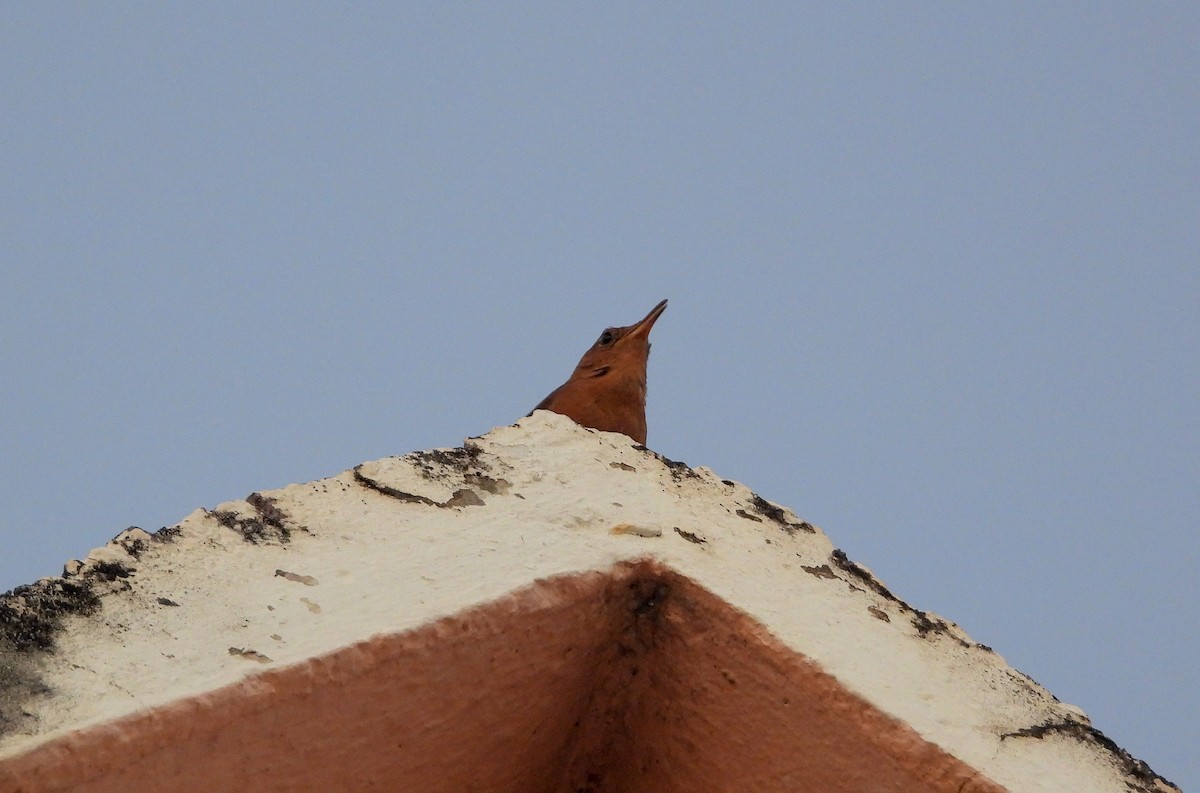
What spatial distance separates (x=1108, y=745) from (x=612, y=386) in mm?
3783

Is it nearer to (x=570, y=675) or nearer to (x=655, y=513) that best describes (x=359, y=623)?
(x=570, y=675)

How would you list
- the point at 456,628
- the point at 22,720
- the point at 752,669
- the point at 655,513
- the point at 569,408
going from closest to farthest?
the point at 22,720 → the point at 456,628 → the point at 752,669 → the point at 655,513 → the point at 569,408

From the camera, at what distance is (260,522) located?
→ 2148 millimetres

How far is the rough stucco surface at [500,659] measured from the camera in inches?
68.1

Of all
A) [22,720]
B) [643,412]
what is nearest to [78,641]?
[22,720]

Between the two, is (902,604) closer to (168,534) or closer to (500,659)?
(500,659)

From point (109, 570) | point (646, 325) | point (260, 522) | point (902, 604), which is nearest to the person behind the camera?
point (109, 570)

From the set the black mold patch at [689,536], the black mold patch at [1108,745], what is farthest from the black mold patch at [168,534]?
the black mold patch at [1108,745]

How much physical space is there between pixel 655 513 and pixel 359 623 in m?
0.61

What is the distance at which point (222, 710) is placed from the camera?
1.70 metres

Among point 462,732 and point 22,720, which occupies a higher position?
point 462,732

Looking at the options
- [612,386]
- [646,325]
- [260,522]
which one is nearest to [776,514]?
[260,522]

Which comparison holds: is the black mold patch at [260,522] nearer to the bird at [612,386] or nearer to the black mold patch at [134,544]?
the black mold patch at [134,544]

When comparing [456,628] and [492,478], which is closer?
[456,628]
